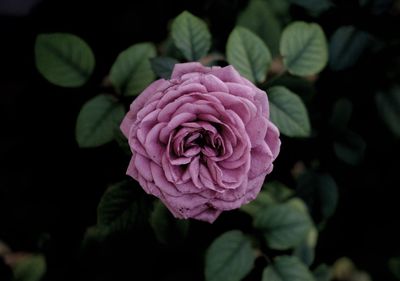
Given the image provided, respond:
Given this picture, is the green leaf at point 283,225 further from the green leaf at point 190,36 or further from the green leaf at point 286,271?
the green leaf at point 190,36

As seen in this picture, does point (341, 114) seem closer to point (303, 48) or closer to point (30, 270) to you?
point (303, 48)

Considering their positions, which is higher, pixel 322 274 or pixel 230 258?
pixel 230 258

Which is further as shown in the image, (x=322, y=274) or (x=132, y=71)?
(x=322, y=274)

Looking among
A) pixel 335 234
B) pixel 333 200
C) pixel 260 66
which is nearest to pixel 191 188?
pixel 260 66


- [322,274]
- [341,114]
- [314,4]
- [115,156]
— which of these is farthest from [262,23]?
[322,274]

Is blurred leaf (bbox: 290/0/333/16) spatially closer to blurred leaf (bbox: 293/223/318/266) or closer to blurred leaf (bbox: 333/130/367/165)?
blurred leaf (bbox: 333/130/367/165)
